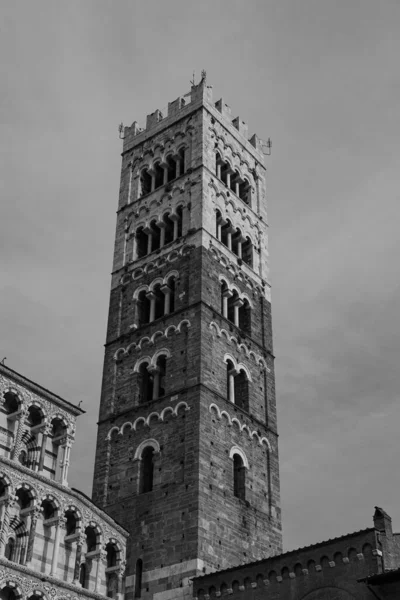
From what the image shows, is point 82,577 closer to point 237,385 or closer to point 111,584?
point 111,584

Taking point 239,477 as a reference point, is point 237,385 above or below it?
above

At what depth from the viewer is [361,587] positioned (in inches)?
922

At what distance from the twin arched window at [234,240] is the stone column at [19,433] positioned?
15118mm

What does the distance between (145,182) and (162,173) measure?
104 centimetres

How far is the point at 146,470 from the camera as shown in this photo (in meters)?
32.7

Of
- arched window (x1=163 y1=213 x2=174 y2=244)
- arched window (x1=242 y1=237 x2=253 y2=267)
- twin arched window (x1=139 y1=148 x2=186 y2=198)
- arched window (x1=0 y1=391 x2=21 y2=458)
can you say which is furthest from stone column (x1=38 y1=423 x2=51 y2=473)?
twin arched window (x1=139 y1=148 x2=186 y2=198)

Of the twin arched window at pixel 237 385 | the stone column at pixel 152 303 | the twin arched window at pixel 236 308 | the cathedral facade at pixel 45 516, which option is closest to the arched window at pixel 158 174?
the stone column at pixel 152 303

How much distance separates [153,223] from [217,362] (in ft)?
31.6

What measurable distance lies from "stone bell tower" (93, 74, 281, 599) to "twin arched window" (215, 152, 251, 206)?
7 centimetres

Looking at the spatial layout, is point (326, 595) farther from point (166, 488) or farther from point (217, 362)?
point (217, 362)

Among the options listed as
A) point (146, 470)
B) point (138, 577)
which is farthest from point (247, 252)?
point (138, 577)

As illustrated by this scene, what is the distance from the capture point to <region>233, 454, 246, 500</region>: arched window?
32.4 metres

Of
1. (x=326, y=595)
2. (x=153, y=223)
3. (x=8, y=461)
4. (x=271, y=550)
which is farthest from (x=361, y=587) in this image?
(x=153, y=223)

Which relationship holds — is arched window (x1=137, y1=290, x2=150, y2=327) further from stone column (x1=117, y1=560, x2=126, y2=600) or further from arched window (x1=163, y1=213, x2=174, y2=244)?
stone column (x1=117, y1=560, x2=126, y2=600)
